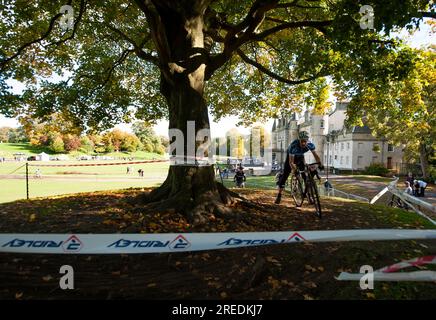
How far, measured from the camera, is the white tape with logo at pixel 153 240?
356cm

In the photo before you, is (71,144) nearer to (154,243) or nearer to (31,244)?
(31,244)

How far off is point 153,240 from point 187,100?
15.1ft

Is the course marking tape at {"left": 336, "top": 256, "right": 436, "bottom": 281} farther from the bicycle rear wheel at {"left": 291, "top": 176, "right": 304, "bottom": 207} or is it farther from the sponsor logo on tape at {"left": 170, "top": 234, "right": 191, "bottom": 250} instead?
the bicycle rear wheel at {"left": 291, "top": 176, "right": 304, "bottom": 207}

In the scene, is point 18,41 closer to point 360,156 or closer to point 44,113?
point 44,113

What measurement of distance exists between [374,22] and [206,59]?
13.6 ft

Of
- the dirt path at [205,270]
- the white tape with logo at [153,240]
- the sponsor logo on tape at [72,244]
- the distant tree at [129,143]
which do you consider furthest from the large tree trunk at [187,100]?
the distant tree at [129,143]

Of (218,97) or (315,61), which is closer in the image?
(315,61)

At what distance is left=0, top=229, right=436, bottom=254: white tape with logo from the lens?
11.7ft

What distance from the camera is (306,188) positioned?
729 centimetres

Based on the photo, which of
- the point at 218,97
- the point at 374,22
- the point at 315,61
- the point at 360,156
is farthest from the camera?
the point at 360,156

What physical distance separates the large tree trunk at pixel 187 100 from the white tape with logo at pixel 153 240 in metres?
2.78

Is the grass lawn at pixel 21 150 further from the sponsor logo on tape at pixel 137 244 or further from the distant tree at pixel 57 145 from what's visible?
the sponsor logo on tape at pixel 137 244
